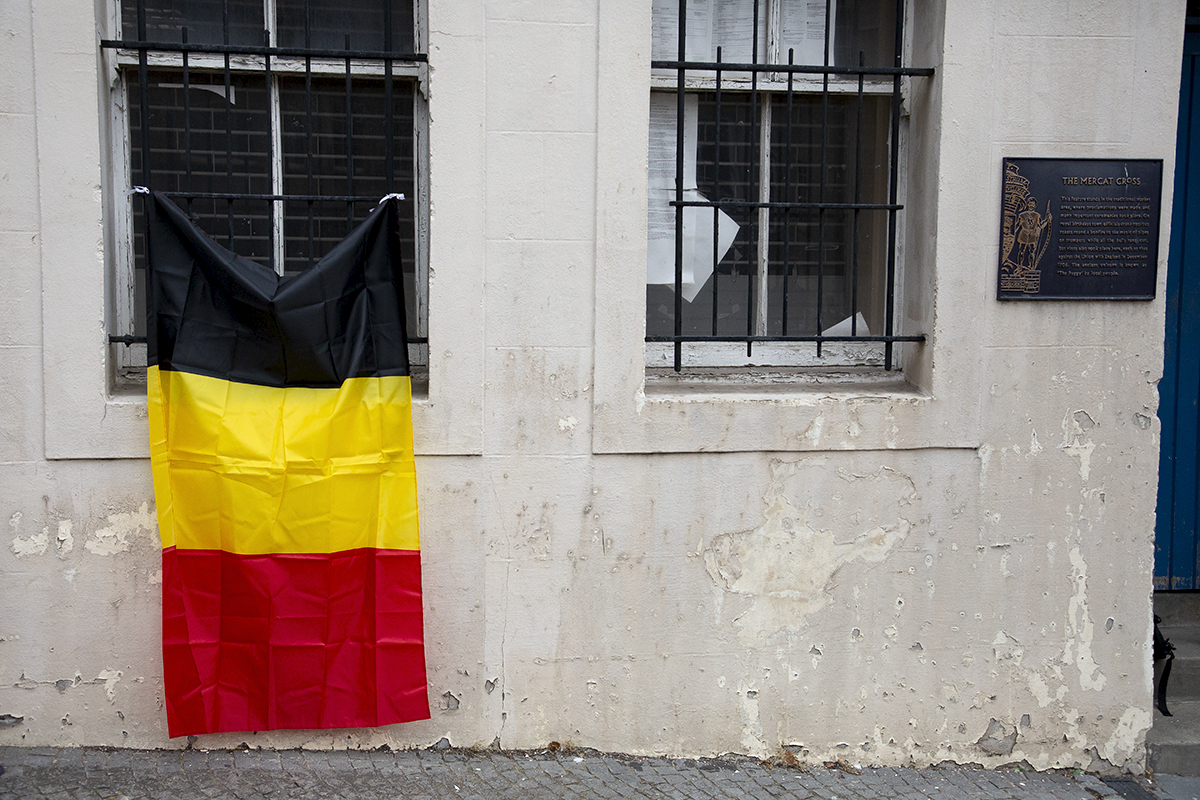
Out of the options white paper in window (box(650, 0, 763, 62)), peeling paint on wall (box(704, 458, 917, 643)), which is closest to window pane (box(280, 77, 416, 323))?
white paper in window (box(650, 0, 763, 62))

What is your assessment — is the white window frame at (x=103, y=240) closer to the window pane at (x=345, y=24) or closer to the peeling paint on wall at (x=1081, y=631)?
the window pane at (x=345, y=24)

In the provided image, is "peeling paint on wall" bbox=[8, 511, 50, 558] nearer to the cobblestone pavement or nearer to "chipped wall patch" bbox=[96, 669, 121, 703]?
"chipped wall patch" bbox=[96, 669, 121, 703]

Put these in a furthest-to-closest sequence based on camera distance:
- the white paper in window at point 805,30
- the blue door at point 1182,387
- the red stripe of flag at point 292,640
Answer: the blue door at point 1182,387
the white paper in window at point 805,30
the red stripe of flag at point 292,640

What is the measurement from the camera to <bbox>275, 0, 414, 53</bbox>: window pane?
400cm

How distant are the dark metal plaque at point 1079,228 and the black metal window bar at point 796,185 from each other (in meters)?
0.48

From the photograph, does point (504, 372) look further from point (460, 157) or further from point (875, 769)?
point (875, 769)

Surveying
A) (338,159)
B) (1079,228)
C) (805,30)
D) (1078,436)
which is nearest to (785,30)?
(805,30)

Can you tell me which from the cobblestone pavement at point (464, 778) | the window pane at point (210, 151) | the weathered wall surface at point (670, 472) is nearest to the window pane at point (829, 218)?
the weathered wall surface at point (670, 472)

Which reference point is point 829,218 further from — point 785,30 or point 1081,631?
point 1081,631

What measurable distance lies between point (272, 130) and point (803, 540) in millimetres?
2792

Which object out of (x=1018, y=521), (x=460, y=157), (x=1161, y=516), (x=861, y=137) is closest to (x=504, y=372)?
(x=460, y=157)

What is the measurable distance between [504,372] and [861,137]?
1.95 meters

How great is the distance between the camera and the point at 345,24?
4.03 meters

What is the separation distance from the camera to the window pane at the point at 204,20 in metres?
3.93
